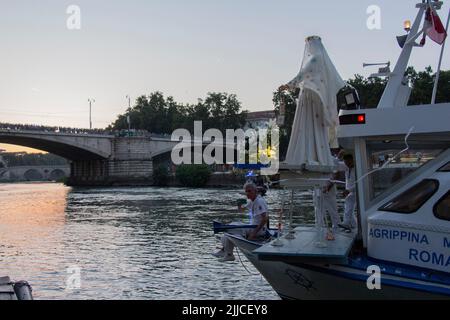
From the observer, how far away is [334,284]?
841 centimetres

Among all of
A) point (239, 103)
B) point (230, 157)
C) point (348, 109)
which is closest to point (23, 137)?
point (230, 157)

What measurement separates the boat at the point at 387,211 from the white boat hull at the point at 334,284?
15 millimetres

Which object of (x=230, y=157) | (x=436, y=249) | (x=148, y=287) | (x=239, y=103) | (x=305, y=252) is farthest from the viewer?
(x=239, y=103)

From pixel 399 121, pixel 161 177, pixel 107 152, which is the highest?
pixel 399 121

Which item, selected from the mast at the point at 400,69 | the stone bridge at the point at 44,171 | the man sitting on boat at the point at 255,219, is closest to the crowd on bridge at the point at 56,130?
the man sitting on boat at the point at 255,219

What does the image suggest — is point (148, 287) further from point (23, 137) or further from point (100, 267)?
point (23, 137)

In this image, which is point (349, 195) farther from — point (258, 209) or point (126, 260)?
point (126, 260)

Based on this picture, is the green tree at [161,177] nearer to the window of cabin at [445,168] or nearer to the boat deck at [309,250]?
the boat deck at [309,250]

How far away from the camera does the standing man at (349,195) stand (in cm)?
1034

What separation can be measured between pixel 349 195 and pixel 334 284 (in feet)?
8.46

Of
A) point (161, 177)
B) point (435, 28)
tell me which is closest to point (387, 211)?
point (435, 28)

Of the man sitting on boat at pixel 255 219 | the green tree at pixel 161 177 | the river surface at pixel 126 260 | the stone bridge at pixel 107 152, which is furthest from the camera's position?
the stone bridge at pixel 107 152

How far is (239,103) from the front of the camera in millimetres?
136000
